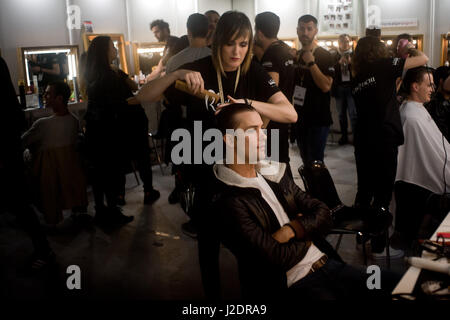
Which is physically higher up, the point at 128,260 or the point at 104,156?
the point at 104,156

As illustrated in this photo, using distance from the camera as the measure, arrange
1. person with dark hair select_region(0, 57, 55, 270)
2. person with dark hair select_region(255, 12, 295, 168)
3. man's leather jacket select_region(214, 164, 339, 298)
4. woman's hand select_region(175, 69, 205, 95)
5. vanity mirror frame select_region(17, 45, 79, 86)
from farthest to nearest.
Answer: vanity mirror frame select_region(17, 45, 79, 86) < person with dark hair select_region(255, 12, 295, 168) < person with dark hair select_region(0, 57, 55, 270) < woman's hand select_region(175, 69, 205, 95) < man's leather jacket select_region(214, 164, 339, 298)

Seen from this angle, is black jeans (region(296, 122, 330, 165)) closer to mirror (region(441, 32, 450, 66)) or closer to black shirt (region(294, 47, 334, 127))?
black shirt (region(294, 47, 334, 127))

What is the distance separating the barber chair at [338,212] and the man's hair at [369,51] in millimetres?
847

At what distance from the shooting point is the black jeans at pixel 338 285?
1614 mm

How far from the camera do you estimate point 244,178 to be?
172 cm

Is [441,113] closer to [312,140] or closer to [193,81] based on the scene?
[312,140]

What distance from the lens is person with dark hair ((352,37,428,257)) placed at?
300cm

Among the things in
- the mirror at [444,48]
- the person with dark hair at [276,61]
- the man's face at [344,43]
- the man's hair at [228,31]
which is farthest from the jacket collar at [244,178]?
the mirror at [444,48]

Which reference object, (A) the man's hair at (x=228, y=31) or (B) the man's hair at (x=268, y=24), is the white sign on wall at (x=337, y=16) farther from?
(A) the man's hair at (x=228, y=31)

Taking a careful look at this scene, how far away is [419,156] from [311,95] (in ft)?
3.56

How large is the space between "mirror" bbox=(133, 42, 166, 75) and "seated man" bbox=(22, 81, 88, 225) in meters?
4.60

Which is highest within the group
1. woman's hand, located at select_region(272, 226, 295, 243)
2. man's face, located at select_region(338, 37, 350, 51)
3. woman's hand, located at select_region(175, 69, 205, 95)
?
man's face, located at select_region(338, 37, 350, 51)

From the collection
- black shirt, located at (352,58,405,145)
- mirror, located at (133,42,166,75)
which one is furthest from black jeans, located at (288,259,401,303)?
mirror, located at (133,42,166,75)

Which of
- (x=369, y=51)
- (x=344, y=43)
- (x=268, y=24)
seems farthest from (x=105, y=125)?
(x=344, y=43)
